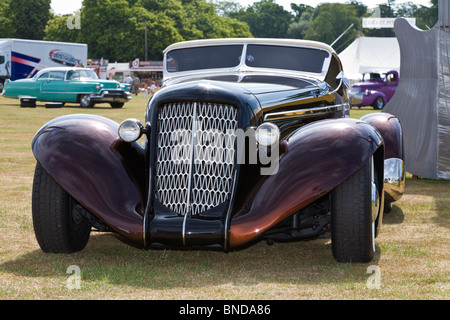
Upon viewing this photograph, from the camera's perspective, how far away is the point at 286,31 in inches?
5758

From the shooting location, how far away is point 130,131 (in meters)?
4.86

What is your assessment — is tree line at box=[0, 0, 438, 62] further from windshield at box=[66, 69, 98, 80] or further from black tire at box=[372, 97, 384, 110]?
windshield at box=[66, 69, 98, 80]

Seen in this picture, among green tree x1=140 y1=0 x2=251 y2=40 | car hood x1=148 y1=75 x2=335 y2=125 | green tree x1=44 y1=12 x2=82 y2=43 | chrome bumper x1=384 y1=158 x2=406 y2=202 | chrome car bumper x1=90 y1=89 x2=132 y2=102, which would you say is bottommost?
chrome car bumper x1=90 y1=89 x2=132 y2=102

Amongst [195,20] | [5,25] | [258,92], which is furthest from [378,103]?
[5,25]

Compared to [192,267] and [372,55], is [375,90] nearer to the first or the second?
[372,55]

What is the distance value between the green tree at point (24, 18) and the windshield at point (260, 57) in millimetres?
79437

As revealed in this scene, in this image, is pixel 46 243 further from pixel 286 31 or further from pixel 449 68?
pixel 286 31

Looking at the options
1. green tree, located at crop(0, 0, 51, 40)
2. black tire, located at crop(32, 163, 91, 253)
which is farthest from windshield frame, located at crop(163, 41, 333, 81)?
green tree, located at crop(0, 0, 51, 40)

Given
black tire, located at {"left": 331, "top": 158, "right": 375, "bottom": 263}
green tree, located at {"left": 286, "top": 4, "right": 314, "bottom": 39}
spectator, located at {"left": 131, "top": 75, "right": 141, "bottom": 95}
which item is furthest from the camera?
green tree, located at {"left": 286, "top": 4, "right": 314, "bottom": 39}

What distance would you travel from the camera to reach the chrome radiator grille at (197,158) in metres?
4.62

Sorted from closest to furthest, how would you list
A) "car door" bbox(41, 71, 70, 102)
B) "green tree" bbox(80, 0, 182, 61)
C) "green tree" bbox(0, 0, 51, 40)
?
"car door" bbox(41, 71, 70, 102), "green tree" bbox(80, 0, 182, 61), "green tree" bbox(0, 0, 51, 40)

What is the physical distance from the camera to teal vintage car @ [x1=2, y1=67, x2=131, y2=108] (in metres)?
27.4

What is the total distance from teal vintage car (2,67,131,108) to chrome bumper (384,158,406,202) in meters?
22.0
